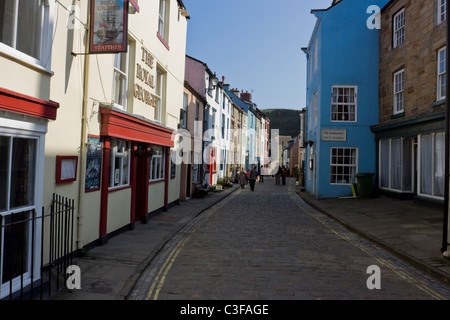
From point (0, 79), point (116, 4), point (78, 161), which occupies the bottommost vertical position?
point (78, 161)

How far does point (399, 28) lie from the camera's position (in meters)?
16.5

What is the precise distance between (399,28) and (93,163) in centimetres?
1515

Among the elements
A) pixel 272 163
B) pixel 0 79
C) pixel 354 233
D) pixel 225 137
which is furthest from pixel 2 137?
pixel 272 163

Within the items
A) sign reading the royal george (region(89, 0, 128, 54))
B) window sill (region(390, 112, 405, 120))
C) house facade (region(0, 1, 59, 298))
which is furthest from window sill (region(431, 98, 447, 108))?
house facade (region(0, 1, 59, 298))

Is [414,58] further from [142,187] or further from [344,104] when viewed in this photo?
[142,187]

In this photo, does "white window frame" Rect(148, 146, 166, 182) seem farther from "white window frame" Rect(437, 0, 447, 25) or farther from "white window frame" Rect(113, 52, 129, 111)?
"white window frame" Rect(437, 0, 447, 25)

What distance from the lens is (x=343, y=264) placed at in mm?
6816

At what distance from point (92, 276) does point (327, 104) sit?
15762 mm

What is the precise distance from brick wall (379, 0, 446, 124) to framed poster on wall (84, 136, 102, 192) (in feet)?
37.6

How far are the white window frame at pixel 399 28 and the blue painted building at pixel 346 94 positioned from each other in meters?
1.71

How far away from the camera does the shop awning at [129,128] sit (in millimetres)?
7699

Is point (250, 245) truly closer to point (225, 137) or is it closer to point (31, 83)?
point (31, 83)

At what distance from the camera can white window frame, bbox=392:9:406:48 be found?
16141mm
